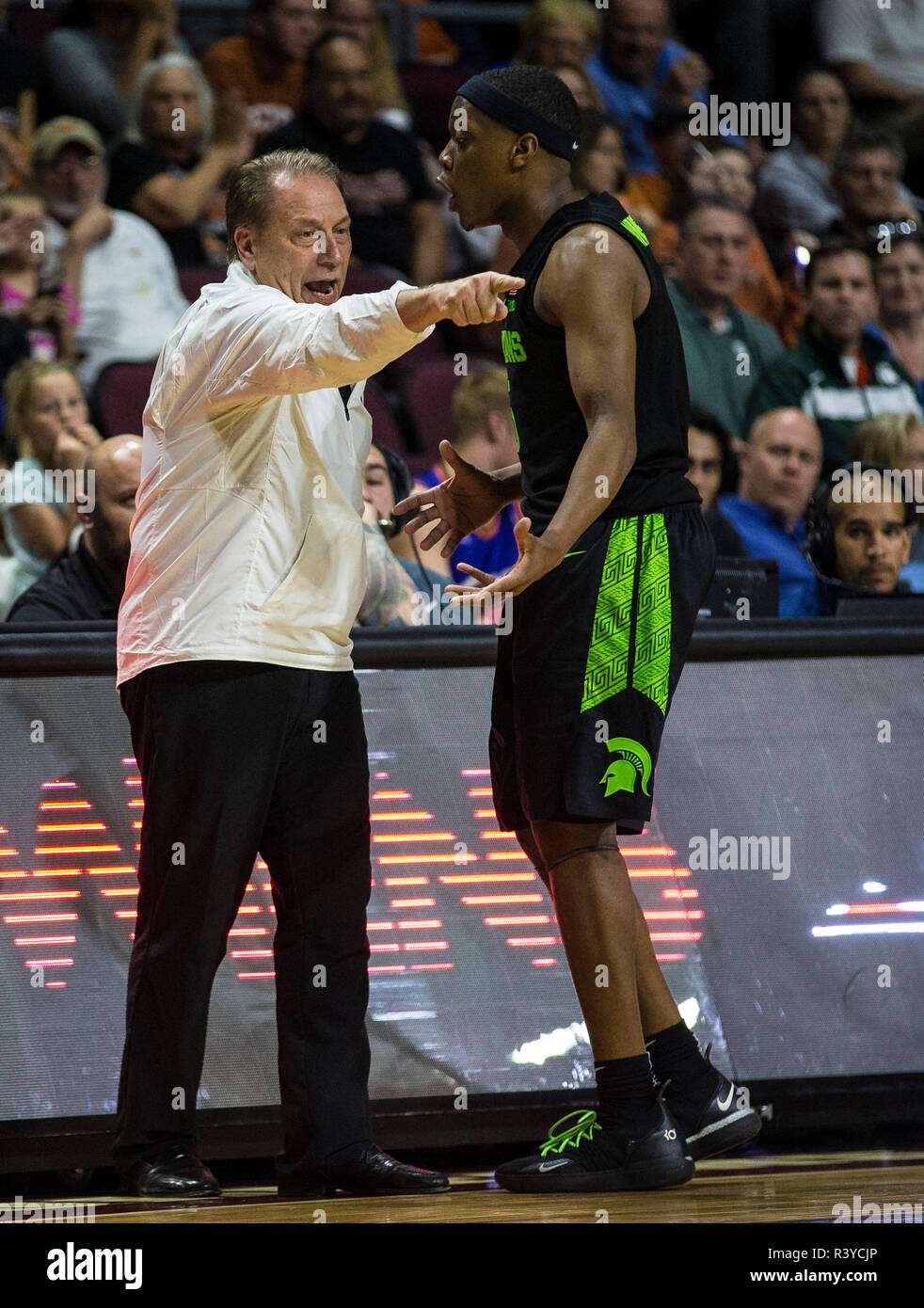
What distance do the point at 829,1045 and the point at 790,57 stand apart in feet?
21.4

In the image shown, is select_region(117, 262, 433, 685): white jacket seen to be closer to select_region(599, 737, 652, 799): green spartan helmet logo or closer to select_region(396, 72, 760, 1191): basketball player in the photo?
select_region(396, 72, 760, 1191): basketball player

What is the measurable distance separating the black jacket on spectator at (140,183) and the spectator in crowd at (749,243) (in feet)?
6.35

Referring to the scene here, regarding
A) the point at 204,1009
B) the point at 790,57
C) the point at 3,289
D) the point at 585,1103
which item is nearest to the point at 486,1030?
the point at 585,1103

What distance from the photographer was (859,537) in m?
4.61

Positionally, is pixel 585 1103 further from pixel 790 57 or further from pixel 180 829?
pixel 790 57

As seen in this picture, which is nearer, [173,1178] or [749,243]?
[173,1178]

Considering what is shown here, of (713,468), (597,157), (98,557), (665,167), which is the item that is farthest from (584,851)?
(665,167)

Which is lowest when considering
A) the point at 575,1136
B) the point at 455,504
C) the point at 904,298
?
the point at 575,1136

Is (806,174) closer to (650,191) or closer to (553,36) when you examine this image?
(650,191)

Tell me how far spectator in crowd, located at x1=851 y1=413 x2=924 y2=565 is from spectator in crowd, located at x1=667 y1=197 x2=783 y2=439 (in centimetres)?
87

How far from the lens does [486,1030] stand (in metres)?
3.38

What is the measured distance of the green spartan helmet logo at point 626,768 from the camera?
9.01ft

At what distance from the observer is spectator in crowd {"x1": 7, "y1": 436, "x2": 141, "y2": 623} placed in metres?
3.94

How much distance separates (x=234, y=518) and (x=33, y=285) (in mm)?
3671
